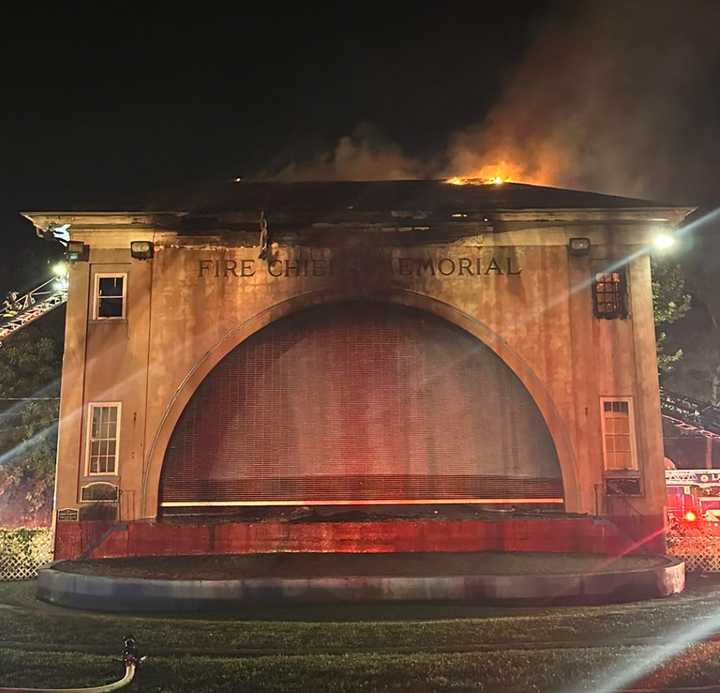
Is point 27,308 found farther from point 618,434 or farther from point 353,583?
point 618,434

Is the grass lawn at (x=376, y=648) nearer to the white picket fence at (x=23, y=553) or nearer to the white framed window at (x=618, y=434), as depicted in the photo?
the white picket fence at (x=23, y=553)

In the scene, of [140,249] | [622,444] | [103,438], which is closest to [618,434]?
[622,444]

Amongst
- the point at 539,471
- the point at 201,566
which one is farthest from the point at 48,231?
the point at 539,471

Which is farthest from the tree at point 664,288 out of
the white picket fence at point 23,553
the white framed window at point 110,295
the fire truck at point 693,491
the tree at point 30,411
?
the tree at point 30,411

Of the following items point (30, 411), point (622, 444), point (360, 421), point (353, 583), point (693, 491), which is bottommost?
point (353, 583)

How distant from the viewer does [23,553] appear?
16891mm

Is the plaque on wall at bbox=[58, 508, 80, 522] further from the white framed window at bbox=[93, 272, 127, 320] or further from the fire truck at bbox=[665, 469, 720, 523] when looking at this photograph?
the fire truck at bbox=[665, 469, 720, 523]

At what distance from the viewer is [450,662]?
883cm

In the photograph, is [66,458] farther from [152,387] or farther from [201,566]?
[201,566]

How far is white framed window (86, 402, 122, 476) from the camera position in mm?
17266

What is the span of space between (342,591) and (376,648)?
3317 mm

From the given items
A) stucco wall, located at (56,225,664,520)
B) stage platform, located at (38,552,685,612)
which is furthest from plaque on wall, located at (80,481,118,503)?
stage platform, located at (38,552,685,612)

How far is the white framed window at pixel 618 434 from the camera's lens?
1728cm

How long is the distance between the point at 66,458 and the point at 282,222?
756 centimetres
